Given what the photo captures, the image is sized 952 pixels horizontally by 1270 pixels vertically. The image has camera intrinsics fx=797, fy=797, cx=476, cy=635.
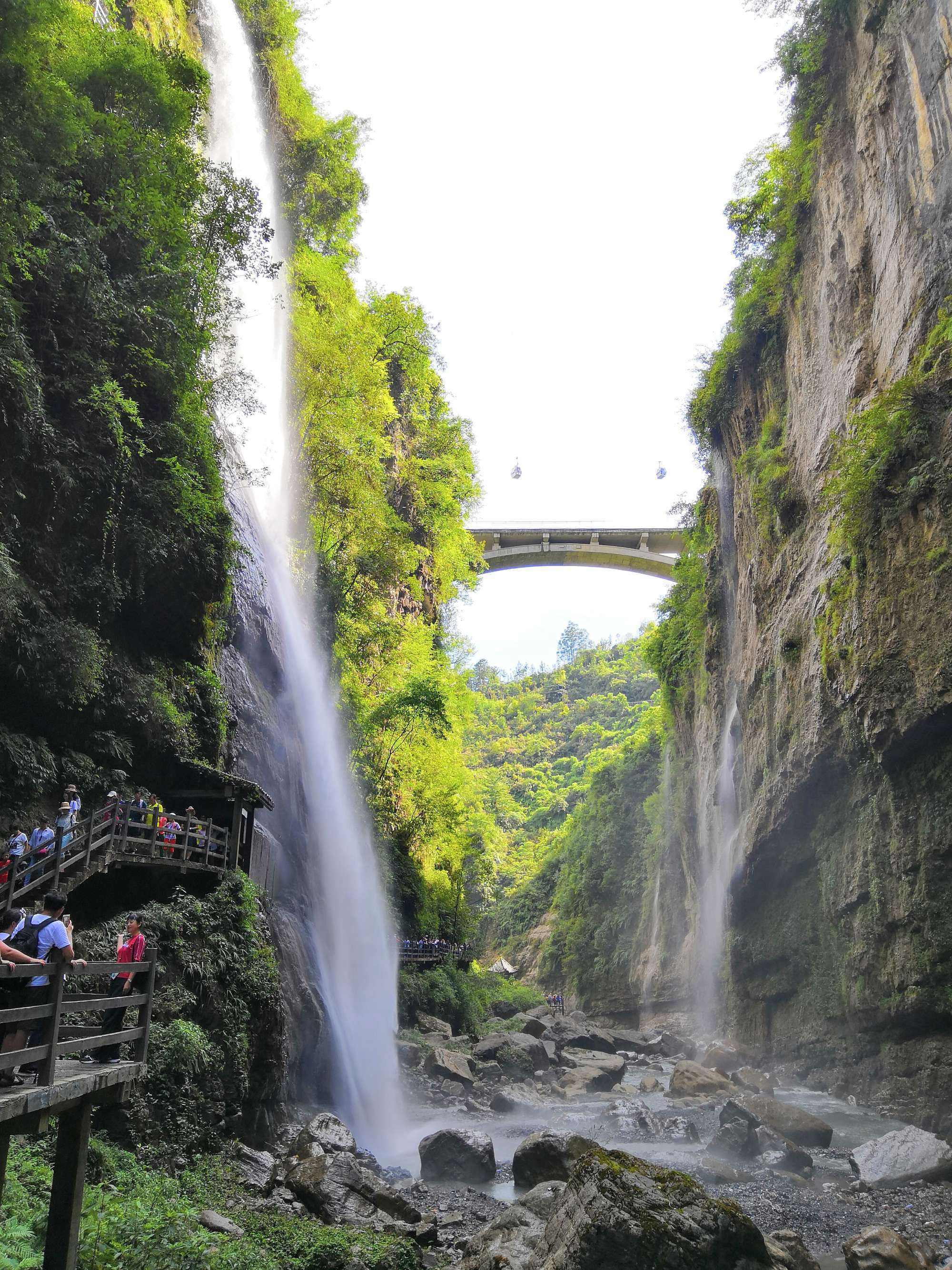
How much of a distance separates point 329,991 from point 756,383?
21.5 metres

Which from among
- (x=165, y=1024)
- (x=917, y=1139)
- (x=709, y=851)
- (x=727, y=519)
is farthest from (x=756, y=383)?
(x=165, y=1024)

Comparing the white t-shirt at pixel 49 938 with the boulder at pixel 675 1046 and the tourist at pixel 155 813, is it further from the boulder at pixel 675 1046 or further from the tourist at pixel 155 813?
the boulder at pixel 675 1046

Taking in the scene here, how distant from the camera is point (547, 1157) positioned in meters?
11.6

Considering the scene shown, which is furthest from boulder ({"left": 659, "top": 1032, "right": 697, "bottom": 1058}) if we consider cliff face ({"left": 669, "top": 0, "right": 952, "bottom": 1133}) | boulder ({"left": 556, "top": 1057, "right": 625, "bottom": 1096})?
boulder ({"left": 556, "top": 1057, "right": 625, "bottom": 1096})

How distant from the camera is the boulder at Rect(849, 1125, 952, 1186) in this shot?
10.9 m

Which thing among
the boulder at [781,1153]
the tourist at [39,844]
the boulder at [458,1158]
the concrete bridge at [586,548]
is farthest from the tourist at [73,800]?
the concrete bridge at [586,548]

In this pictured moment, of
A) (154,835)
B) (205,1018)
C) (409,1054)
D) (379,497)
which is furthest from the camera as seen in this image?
(379,497)

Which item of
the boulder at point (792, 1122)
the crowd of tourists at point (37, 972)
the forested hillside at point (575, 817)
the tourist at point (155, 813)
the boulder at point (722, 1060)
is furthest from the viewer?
the forested hillside at point (575, 817)

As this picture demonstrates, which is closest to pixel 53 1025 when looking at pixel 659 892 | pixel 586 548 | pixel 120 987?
pixel 120 987

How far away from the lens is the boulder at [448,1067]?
20.5m

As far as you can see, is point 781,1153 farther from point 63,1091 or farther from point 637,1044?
point 637,1044

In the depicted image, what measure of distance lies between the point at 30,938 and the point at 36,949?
138mm

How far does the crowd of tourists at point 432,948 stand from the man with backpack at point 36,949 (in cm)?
2305

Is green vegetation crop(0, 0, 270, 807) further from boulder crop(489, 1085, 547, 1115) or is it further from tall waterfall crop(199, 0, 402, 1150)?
boulder crop(489, 1085, 547, 1115)
